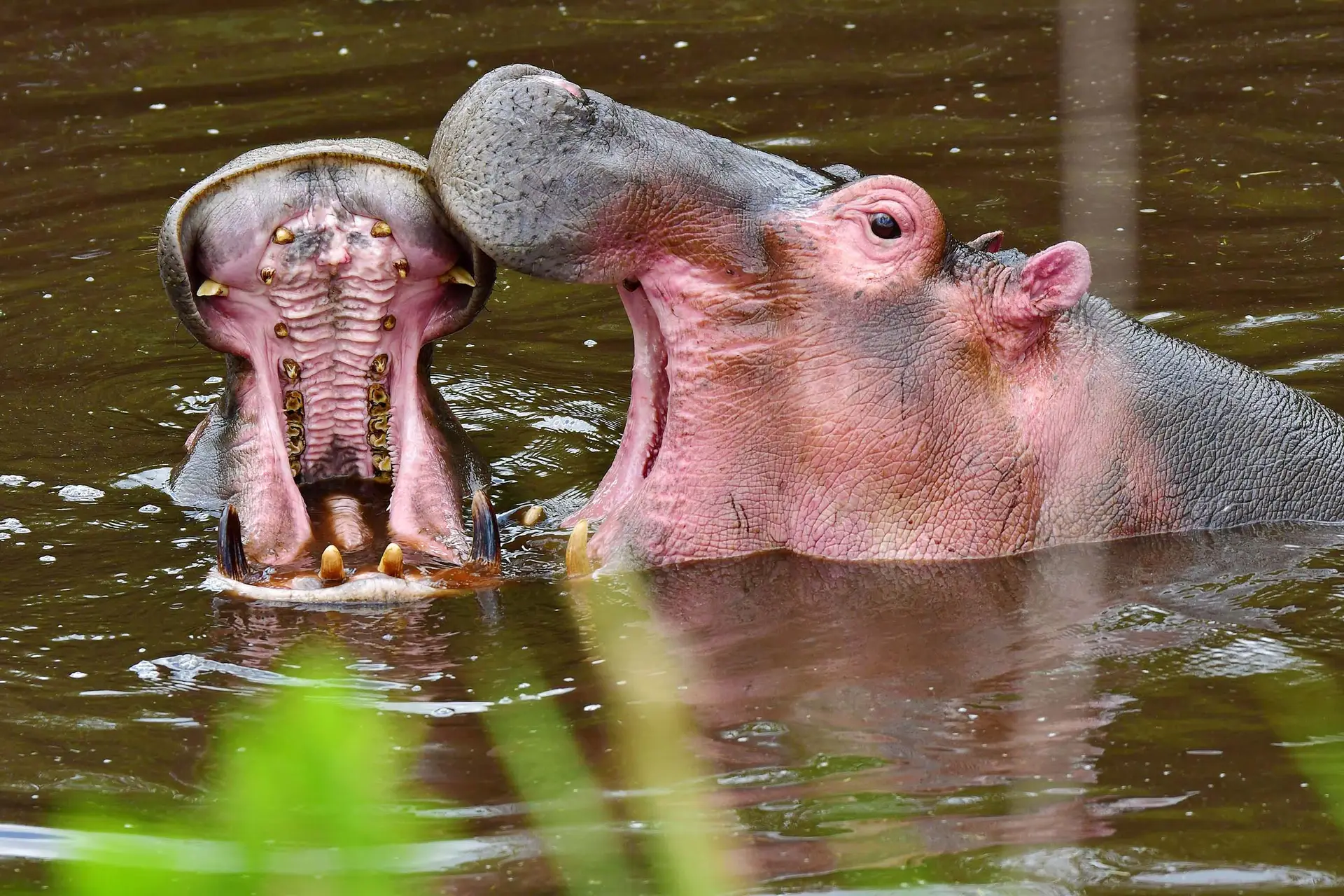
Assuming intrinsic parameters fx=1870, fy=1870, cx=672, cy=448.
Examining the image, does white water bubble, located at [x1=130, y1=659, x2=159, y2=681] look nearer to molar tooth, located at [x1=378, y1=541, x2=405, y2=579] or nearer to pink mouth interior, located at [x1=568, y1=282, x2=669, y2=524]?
molar tooth, located at [x1=378, y1=541, x2=405, y2=579]

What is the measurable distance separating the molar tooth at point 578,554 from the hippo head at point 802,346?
0.06m

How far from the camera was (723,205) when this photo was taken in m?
4.44

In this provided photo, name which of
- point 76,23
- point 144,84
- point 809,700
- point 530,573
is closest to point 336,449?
point 530,573

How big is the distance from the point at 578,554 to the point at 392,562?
1.53 feet

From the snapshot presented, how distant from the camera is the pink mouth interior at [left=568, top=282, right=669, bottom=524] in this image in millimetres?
4645

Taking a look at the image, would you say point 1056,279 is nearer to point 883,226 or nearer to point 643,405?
point 883,226

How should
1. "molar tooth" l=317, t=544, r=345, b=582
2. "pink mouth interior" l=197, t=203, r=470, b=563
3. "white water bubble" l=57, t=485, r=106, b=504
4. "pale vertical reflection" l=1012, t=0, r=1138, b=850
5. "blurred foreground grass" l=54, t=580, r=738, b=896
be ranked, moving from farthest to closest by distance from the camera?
"white water bubble" l=57, t=485, r=106, b=504 → "pink mouth interior" l=197, t=203, r=470, b=563 → "molar tooth" l=317, t=544, r=345, b=582 → "pale vertical reflection" l=1012, t=0, r=1138, b=850 → "blurred foreground grass" l=54, t=580, r=738, b=896

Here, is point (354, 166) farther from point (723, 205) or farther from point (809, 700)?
point (809, 700)

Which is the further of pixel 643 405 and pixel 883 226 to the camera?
pixel 643 405

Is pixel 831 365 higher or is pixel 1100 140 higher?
pixel 1100 140

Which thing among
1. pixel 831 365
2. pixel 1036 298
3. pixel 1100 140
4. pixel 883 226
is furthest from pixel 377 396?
pixel 1100 140

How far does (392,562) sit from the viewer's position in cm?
436

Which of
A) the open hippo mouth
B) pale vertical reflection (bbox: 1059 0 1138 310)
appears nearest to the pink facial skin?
the open hippo mouth

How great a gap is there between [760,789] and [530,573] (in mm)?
1438
